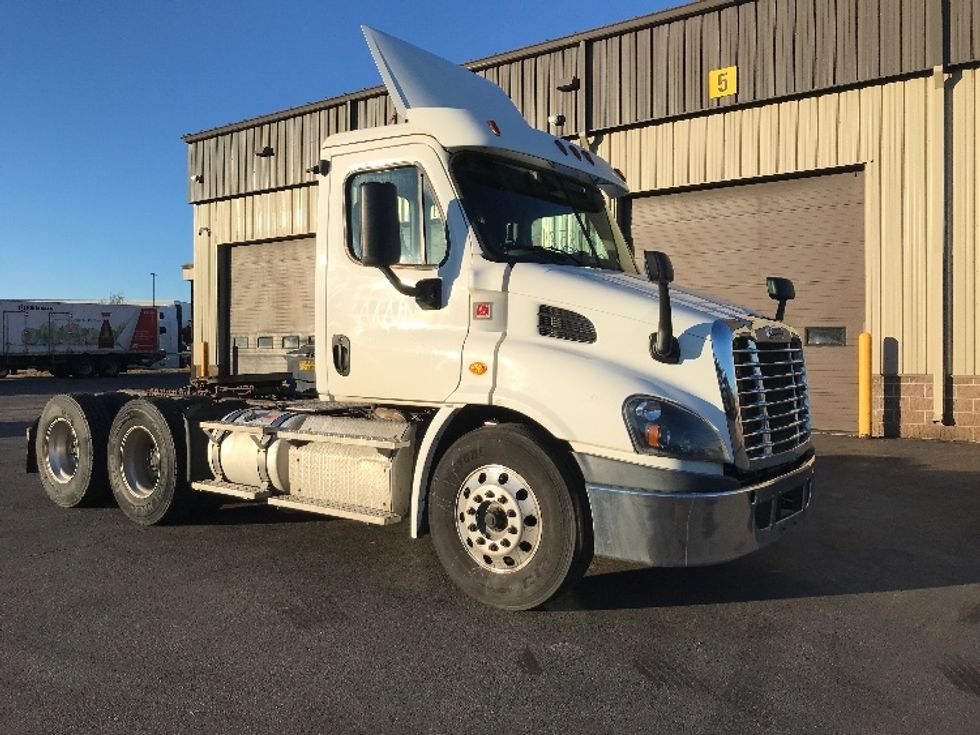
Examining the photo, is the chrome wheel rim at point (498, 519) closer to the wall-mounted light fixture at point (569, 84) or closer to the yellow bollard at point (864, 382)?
the yellow bollard at point (864, 382)

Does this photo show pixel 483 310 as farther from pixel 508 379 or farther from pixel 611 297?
pixel 611 297

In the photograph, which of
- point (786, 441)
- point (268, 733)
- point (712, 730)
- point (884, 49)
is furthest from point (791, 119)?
point (268, 733)

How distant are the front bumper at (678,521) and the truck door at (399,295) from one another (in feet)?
3.80

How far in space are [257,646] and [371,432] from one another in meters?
1.51

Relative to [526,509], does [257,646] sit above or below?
below

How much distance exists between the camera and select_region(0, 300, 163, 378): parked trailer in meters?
31.3

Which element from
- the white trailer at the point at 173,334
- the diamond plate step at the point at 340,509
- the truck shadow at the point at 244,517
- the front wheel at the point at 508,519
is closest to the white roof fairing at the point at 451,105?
the front wheel at the point at 508,519

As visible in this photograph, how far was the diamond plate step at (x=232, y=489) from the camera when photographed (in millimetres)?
5633

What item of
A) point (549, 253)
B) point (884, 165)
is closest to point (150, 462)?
point (549, 253)

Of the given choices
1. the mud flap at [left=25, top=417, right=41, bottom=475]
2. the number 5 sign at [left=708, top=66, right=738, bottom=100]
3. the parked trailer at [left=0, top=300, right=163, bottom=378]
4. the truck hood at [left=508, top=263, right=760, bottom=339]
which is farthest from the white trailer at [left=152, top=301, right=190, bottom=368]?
the truck hood at [left=508, top=263, right=760, bottom=339]

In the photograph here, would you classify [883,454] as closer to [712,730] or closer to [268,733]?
[712,730]

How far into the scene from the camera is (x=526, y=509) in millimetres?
4160

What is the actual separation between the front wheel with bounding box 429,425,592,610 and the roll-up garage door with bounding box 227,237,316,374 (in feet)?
42.1

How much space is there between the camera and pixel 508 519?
167 inches
